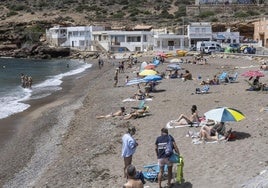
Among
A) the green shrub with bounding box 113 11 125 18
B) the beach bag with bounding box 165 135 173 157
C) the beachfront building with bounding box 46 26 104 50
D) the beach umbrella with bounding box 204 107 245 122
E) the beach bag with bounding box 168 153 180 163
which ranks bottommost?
the beach bag with bounding box 168 153 180 163

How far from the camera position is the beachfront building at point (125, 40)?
81.7 metres

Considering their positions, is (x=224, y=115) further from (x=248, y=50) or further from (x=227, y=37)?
(x=227, y=37)

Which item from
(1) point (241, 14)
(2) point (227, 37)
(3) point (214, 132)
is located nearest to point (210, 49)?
(2) point (227, 37)

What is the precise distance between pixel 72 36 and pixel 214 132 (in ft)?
278

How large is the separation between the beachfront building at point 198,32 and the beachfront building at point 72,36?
22901mm

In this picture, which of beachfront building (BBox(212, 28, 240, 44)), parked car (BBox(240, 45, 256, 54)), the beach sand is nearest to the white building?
beachfront building (BBox(212, 28, 240, 44))

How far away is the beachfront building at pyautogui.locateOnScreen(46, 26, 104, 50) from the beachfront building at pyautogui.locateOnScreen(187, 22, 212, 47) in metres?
22.9

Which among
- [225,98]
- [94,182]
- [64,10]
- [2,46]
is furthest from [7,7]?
[94,182]

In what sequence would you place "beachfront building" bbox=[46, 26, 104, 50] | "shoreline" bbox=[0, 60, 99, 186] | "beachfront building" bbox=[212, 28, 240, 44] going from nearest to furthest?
"shoreline" bbox=[0, 60, 99, 186]
"beachfront building" bbox=[212, 28, 240, 44]
"beachfront building" bbox=[46, 26, 104, 50]

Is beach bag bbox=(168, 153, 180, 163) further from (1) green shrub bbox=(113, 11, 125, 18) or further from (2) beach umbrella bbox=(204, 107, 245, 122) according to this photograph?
(1) green shrub bbox=(113, 11, 125, 18)

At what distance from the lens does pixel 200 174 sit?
11.0 metres

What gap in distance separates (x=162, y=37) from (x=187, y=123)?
194 feet

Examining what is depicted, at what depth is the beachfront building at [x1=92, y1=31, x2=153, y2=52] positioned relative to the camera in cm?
8168

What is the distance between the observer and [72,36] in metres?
96.4
